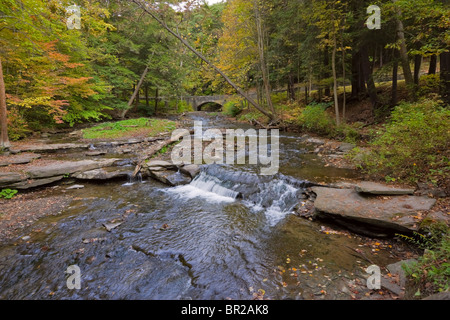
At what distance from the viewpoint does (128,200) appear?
6293mm

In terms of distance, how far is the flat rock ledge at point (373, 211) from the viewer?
3896 millimetres

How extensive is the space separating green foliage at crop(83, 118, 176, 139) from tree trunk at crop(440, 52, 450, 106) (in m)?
14.9

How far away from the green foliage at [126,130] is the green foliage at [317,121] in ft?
32.2

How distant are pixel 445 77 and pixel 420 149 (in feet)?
20.2

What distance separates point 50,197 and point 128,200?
2324 millimetres

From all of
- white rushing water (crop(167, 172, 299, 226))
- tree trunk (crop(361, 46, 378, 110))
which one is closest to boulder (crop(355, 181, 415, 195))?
white rushing water (crop(167, 172, 299, 226))

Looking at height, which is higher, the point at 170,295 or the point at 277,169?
the point at 277,169

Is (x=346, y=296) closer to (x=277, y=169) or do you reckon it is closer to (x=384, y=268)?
(x=384, y=268)

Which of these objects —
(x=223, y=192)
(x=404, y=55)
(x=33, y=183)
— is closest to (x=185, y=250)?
(x=223, y=192)

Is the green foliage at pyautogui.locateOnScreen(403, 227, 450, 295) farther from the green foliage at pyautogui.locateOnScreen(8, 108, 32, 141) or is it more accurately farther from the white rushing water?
the green foliage at pyautogui.locateOnScreen(8, 108, 32, 141)

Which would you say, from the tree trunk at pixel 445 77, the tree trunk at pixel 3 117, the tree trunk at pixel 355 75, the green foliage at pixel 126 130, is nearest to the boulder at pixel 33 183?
the tree trunk at pixel 3 117

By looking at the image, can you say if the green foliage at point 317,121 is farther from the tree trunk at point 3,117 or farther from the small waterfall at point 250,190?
the tree trunk at point 3,117

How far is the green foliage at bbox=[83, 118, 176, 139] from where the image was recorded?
1356 centimetres
